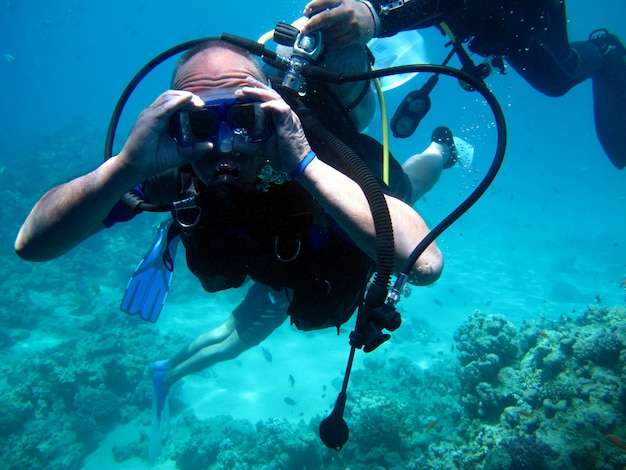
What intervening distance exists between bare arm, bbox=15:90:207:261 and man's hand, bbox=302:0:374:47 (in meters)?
1.41

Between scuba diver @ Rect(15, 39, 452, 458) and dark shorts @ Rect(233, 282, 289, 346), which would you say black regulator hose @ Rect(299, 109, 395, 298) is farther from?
dark shorts @ Rect(233, 282, 289, 346)

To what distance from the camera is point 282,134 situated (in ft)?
5.78

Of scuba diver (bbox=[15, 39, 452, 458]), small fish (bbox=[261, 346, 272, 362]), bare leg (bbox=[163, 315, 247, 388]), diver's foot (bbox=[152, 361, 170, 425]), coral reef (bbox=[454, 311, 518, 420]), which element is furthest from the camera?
small fish (bbox=[261, 346, 272, 362])

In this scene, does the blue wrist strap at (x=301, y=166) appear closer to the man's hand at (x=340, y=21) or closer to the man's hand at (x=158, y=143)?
the man's hand at (x=158, y=143)

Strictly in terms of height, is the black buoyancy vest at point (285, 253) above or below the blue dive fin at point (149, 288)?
above

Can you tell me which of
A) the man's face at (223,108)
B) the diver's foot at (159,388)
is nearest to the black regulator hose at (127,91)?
the man's face at (223,108)

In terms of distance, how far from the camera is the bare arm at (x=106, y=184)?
65.6 inches

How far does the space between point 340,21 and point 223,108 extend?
149cm

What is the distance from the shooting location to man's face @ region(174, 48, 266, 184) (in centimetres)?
184

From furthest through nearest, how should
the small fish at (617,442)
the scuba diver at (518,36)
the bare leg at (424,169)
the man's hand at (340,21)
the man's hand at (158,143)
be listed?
the bare leg at (424,169) → the small fish at (617,442) → the scuba diver at (518,36) → the man's hand at (340,21) → the man's hand at (158,143)

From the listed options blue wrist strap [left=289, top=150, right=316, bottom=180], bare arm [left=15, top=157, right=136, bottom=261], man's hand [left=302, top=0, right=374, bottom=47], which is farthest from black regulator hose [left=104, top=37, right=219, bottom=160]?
blue wrist strap [left=289, top=150, right=316, bottom=180]

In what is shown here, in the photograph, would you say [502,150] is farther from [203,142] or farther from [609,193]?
[609,193]

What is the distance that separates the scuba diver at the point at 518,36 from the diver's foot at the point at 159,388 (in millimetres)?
7403

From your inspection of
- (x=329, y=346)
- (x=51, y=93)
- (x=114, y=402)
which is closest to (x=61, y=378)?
(x=114, y=402)
